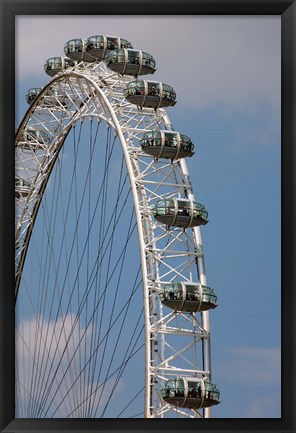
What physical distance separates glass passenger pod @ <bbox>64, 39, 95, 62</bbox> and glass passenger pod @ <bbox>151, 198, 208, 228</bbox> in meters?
8.10

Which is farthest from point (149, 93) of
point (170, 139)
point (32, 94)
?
point (32, 94)

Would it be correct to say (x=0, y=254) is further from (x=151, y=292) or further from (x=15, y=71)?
(x=151, y=292)

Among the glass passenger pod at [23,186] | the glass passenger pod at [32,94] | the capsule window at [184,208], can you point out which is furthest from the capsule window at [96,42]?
the glass passenger pod at [23,186]

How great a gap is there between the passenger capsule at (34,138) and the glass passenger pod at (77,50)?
834 centimetres

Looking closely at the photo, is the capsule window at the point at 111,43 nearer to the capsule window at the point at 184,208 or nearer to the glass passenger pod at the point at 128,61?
the glass passenger pod at the point at 128,61

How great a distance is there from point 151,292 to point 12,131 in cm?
1462

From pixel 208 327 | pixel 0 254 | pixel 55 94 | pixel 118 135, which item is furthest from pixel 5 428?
pixel 55 94

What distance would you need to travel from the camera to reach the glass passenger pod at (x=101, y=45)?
46844 mm

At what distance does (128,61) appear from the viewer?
45094mm

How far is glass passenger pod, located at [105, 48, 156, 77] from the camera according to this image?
45031 mm

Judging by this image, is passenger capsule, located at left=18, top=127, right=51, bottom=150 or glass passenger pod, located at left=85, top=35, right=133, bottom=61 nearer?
glass passenger pod, located at left=85, top=35, right=133, bottom=61

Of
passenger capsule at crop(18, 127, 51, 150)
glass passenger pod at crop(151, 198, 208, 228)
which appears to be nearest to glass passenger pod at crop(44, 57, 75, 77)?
passenger capsule at crop(18, 127, 51, 150)

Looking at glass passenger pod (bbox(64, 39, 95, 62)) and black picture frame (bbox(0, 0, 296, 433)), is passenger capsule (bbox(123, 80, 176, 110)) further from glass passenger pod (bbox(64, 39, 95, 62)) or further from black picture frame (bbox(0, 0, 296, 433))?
black picture frame (bbox(0, 0, 296, 433))

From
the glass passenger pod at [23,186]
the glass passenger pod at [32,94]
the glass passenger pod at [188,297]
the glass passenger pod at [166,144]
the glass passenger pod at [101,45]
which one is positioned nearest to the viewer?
the glass passenger pod at [188,297]
